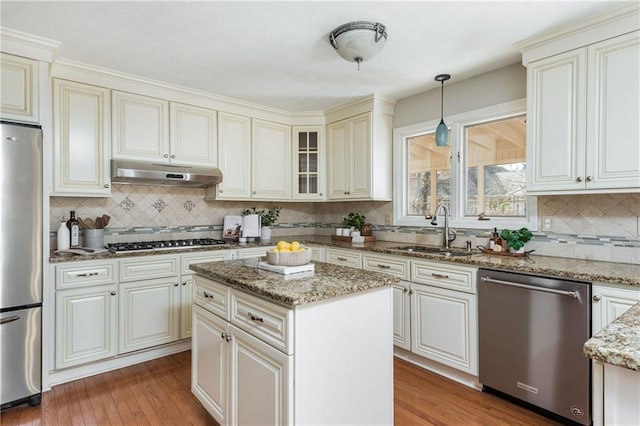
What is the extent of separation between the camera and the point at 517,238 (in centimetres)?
252

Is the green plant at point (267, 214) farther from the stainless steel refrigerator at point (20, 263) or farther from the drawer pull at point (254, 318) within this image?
the drawer pull at point (254, 318)

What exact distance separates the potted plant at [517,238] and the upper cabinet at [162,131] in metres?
2.66

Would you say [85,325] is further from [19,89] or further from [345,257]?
[345,257]

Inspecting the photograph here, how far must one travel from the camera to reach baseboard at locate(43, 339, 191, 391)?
2.53 m

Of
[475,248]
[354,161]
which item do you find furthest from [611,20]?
[354,161]

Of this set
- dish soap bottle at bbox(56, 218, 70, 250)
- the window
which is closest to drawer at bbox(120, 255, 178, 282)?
dish soap bottle at bbox(56, 218, 70, 250)

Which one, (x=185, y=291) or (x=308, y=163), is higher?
(x=308, y=163)

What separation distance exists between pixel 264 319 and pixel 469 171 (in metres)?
2.39

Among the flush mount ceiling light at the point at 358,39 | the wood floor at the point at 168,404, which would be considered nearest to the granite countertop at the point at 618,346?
the wood floor at the point at 168,404

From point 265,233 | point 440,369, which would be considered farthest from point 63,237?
point 440,369

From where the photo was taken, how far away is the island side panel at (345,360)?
1.42 metres

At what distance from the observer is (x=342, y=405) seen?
1543 millimetres

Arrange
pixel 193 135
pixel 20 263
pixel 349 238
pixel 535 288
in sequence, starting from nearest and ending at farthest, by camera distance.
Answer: pixel 535 288 → pixel 20 263 → pixel 193 135 → pixel 349 238

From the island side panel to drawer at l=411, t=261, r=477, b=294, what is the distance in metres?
0.96
